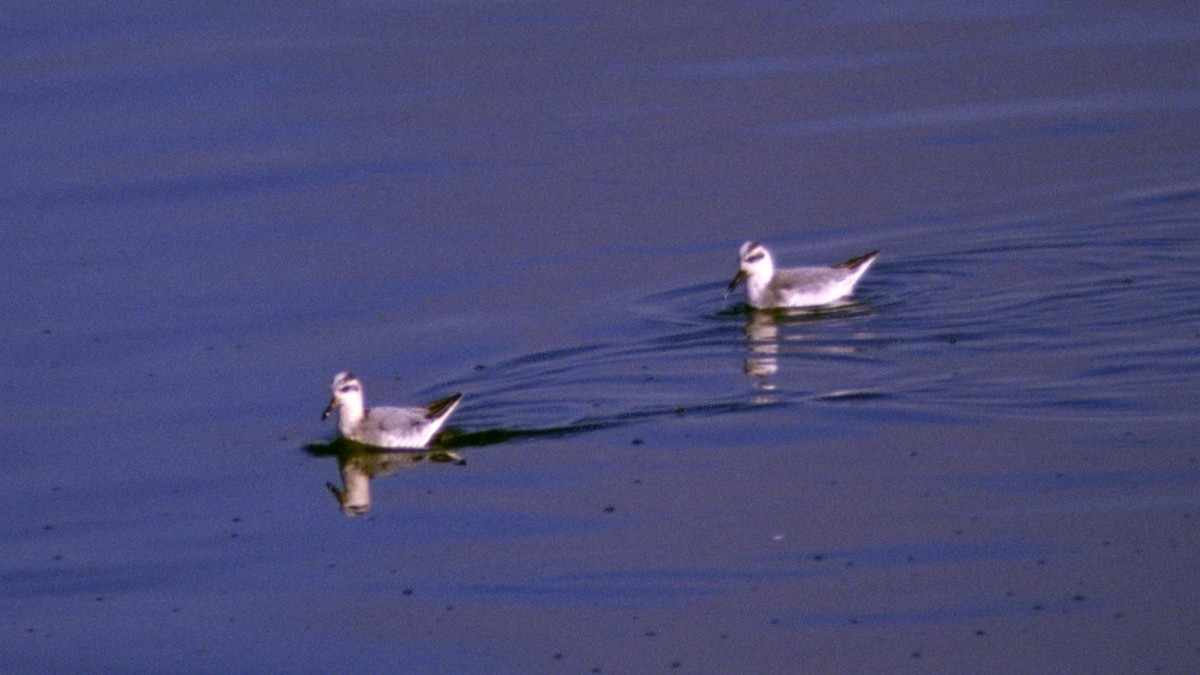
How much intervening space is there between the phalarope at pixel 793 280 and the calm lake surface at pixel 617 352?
8.7 inches

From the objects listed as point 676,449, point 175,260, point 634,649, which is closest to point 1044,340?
point 676,449

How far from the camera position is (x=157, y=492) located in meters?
15.6

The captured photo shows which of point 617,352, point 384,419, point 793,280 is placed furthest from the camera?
point 793,280

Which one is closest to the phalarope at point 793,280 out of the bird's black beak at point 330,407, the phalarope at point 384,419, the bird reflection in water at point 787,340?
the bird reflection in water at point 787,340

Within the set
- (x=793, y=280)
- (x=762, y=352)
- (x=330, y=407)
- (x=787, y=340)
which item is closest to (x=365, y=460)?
(x=330, y=407)

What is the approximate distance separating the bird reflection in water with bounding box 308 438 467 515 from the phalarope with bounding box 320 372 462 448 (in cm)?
7

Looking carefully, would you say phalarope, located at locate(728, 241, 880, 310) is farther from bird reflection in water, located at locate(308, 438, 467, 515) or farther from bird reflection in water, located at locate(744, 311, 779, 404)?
bird reflection in water, located at locate(308, 438, 467, 515)

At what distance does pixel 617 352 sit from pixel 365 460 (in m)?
2.81

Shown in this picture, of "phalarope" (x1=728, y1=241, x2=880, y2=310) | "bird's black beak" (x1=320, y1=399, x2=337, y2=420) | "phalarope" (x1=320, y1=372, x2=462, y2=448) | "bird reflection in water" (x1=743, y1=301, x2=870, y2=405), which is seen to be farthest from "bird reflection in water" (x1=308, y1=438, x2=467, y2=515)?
"phalarope" (x1=728, y1=241, x2=880, y2=310)

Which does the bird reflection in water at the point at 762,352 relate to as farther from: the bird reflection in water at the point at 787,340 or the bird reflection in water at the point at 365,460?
the bird reflection in water at the point at 365,460

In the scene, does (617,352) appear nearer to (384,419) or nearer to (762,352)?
(762,352)

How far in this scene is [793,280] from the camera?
776 inches

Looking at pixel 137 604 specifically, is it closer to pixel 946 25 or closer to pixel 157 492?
pixel 157 492

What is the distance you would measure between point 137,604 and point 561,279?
7.98 meters
